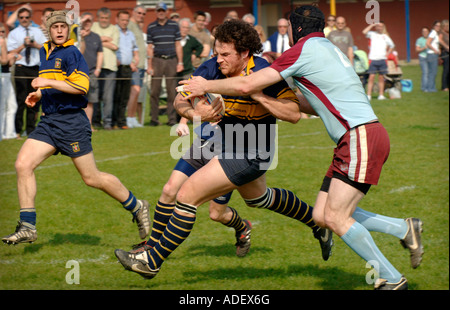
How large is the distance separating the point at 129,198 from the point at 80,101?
1.04m

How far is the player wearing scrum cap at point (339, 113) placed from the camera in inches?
190

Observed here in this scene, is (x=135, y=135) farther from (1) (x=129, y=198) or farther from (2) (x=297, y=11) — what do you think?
(2) (x=297, y=11)

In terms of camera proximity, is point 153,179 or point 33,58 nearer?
point 153,179

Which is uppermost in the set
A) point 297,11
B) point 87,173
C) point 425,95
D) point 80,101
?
point 297,11

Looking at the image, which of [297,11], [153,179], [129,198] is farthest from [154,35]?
[297,11]

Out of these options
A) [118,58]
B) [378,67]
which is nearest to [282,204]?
[118,58]

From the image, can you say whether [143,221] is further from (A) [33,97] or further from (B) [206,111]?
(B) [206,111]

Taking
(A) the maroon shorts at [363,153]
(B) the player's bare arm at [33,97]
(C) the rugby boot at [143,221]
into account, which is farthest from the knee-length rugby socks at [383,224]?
(B) the player's bare arm at [33,97]

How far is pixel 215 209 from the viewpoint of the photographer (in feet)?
20.7

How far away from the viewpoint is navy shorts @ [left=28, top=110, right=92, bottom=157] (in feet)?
21.0

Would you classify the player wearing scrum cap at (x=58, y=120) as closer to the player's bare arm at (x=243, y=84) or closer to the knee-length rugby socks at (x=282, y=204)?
the knee-length rugby socks at (x=282, y=204)

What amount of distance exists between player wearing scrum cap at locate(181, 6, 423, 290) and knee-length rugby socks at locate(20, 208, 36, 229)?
7.04 ft

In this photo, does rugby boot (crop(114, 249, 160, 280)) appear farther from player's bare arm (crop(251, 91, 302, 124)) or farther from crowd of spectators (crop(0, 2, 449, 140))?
crowd of spectators (crop(0, 2, 449, 140))
